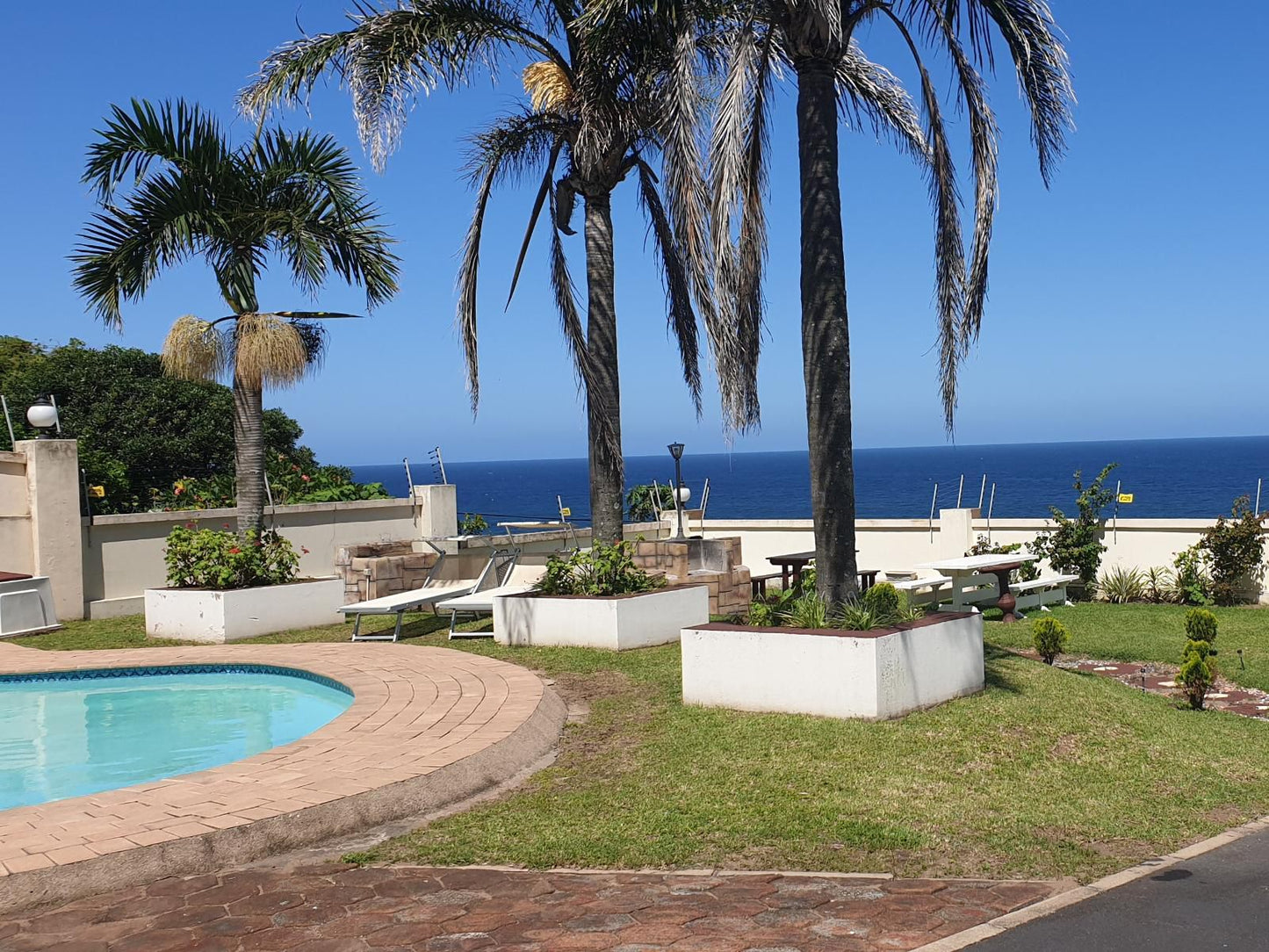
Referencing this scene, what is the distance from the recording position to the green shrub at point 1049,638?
1016 cm

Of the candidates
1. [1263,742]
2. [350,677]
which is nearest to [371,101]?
[350,677]

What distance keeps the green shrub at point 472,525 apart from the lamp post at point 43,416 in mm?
6309

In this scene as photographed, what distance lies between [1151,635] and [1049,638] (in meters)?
3.04

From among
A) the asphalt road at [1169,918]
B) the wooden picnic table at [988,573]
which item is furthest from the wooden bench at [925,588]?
the asphalt road at [1169,918]

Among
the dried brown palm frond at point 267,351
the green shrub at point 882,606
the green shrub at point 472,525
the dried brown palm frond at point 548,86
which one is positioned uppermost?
the dried brown palm frond at point 548,86

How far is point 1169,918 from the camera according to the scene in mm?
4137

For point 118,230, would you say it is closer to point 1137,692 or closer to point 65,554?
point 65,554

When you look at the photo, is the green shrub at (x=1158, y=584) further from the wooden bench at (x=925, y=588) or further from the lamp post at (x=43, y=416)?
the lamp post at (x=43, y=416)

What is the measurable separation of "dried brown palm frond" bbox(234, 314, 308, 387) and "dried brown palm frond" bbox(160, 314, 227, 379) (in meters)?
0.26

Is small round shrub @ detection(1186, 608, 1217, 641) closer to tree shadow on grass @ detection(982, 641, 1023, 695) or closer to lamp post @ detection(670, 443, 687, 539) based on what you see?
tree shadow on grass @ detection(982, 641, 1023, 695)

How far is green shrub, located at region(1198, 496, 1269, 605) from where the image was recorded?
49.8 feet

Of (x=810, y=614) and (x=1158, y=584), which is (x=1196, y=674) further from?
(x=1158, y=584)

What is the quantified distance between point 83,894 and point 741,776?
3.31 metres

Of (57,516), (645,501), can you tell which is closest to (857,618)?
(57,516)
